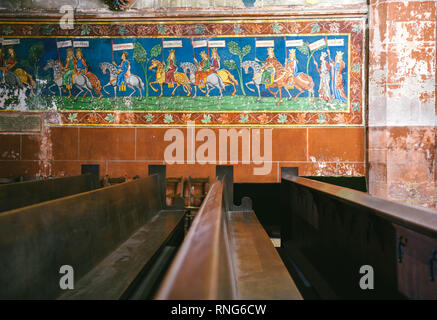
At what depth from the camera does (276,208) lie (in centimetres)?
528

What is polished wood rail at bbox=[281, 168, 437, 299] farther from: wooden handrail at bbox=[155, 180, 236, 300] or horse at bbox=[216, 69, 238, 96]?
horse at bbox=[216, 69, 238, 96]

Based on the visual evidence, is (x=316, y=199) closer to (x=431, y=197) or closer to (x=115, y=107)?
(x=431, y=197)

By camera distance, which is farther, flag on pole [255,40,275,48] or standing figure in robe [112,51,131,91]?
standing figure in robe [112,51,131,91]

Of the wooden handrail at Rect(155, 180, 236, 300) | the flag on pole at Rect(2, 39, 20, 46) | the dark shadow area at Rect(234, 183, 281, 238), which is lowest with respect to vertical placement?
the dark shadow area at Rect(234, 183, 281, 238)

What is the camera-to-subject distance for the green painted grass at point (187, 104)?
17.6 feet

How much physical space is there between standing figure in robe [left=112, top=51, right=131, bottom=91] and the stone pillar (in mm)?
5226

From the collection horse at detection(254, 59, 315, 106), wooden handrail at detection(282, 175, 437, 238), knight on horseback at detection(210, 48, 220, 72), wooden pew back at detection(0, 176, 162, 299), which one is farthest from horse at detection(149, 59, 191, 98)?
wooden handrail at detection(282, 175, 437, 238)

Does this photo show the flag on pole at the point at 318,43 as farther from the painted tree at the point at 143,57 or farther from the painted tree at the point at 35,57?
the painted tree at the point at 35,57

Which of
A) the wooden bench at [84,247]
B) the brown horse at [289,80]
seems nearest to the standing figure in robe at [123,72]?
the brown horse at [289,80]

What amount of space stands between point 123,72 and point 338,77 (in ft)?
14.9

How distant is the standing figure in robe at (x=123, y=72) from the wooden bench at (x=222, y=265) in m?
3.92

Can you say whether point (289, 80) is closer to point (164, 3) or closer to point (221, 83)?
point (221, 83)

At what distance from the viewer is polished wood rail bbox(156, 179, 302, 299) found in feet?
2.31

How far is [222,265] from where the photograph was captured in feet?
2.85
